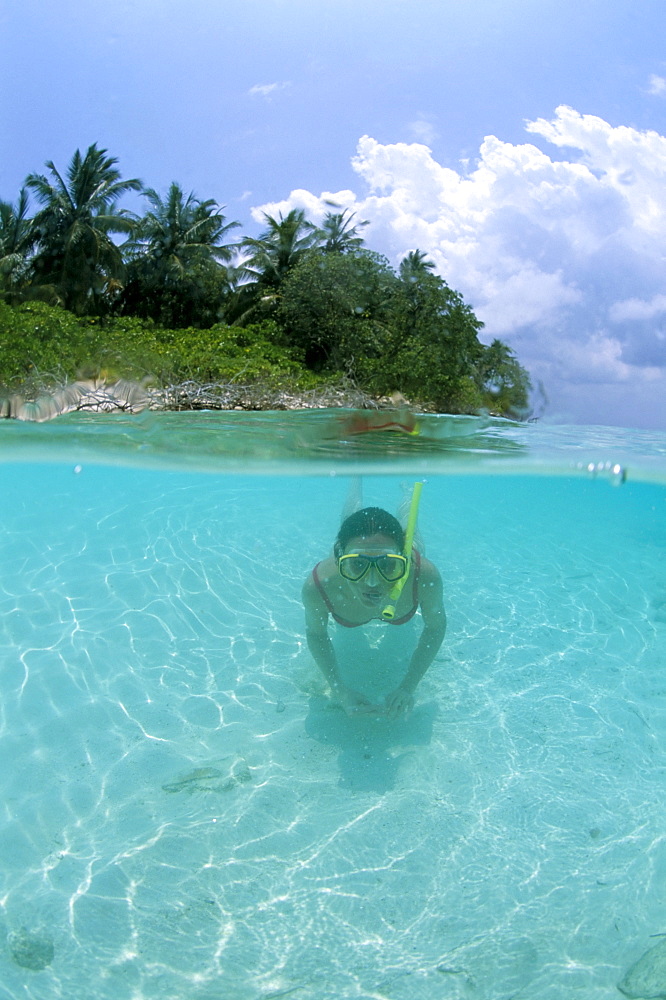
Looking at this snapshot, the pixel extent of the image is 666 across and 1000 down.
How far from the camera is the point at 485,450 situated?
→ 12688 millimetres

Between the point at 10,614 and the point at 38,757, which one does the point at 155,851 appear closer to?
the point at 38,757

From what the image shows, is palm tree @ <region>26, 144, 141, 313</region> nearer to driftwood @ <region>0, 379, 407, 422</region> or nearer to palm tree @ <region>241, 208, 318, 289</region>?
palm tree @ <region>241, 208, 318, 289</region>

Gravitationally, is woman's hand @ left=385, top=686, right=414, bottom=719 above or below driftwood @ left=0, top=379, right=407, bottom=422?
below

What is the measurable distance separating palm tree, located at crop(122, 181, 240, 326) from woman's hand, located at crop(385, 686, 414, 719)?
39.7 meters

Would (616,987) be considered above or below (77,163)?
below

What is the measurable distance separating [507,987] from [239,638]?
418 cm

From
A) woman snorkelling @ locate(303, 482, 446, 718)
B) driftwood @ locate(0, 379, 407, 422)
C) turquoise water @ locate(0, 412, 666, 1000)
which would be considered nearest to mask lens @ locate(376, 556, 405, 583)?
woman snorkelling @ locate(303, 482, 446, 718)

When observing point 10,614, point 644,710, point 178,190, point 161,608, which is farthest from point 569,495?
point 178,190

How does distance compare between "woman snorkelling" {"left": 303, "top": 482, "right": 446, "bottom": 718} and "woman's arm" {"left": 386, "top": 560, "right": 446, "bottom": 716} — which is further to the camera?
"woman's arm" {"left": 386, "top": 560, "right": 446, "bottom": 716}

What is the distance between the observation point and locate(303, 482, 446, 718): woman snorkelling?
5418 mm

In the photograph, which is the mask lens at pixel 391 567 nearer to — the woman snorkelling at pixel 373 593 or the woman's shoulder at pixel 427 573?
the woman snorkelling at pixel 373 593

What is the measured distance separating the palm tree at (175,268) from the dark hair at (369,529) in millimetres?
39187

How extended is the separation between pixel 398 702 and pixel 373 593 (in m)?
0.92

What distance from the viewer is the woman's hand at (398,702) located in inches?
214
